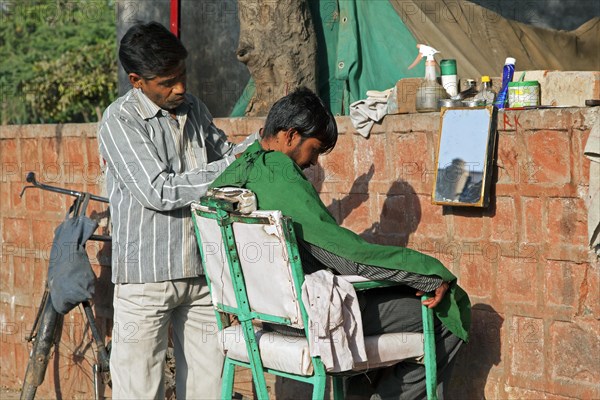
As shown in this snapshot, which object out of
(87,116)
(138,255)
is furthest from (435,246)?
(87,116)

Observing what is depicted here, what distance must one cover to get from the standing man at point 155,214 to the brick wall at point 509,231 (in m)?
→ 0.86

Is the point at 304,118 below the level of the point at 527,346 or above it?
above

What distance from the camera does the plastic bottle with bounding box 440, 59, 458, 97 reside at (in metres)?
→ 4.44

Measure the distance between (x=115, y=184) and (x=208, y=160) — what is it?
1.46 ft

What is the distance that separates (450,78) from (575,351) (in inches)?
54.0

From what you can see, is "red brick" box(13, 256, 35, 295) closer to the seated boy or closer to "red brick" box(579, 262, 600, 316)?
the seated boy

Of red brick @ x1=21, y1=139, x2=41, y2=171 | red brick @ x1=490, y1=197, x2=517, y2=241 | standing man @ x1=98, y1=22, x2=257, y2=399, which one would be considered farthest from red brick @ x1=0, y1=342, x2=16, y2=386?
red brick @ x1=490, y1=197, x2=517, y2=241

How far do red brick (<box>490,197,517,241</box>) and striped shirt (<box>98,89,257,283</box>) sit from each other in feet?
3.64

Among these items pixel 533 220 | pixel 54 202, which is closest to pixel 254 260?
pixel 533 220

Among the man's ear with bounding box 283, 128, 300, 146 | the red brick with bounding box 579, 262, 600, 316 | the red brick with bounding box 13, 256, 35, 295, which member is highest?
the man's ear with bounding box 283, 128, 300, 146

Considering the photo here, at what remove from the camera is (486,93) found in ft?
14.2

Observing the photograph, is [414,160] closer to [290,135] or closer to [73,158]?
[290,135]

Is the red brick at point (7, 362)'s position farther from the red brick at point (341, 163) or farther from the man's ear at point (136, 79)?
the man's ear at point (136, 79)

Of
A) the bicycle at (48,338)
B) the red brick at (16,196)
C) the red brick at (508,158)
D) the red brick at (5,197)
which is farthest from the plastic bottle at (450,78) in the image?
the red brick at (5,197)
